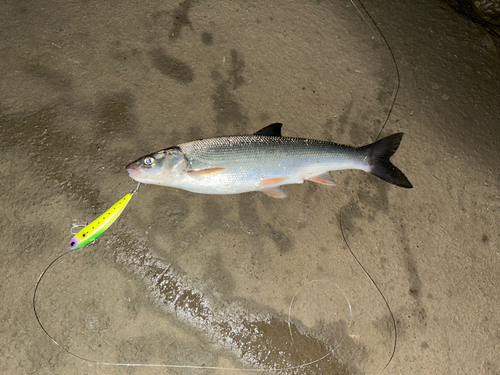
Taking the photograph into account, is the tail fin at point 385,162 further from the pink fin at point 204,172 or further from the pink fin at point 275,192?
the pink fin at point 204,172

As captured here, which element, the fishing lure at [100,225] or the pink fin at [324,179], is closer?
the fishing lure at [100,225]

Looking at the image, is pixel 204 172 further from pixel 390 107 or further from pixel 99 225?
pixel 390 107

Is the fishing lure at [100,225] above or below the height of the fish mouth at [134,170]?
below

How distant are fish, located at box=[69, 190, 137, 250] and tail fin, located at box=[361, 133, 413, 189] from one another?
2.61 m

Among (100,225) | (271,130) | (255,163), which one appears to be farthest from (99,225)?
(271,130)

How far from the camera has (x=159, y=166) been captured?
9.61 feet

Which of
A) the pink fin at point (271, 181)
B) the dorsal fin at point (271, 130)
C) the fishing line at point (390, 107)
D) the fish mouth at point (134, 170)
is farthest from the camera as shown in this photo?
the fishing line at point (390, 107)

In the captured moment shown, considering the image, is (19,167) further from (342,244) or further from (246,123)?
(342,244)

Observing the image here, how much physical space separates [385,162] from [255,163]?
143cm

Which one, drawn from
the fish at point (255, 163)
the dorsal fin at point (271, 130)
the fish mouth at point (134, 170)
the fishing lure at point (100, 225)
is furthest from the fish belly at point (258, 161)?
the fishing lure at point (100, 225)

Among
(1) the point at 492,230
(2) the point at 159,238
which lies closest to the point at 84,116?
(2) the point at 159,238

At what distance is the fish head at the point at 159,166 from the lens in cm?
292

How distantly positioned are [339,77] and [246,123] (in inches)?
52.4

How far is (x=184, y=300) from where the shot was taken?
10.5ft
